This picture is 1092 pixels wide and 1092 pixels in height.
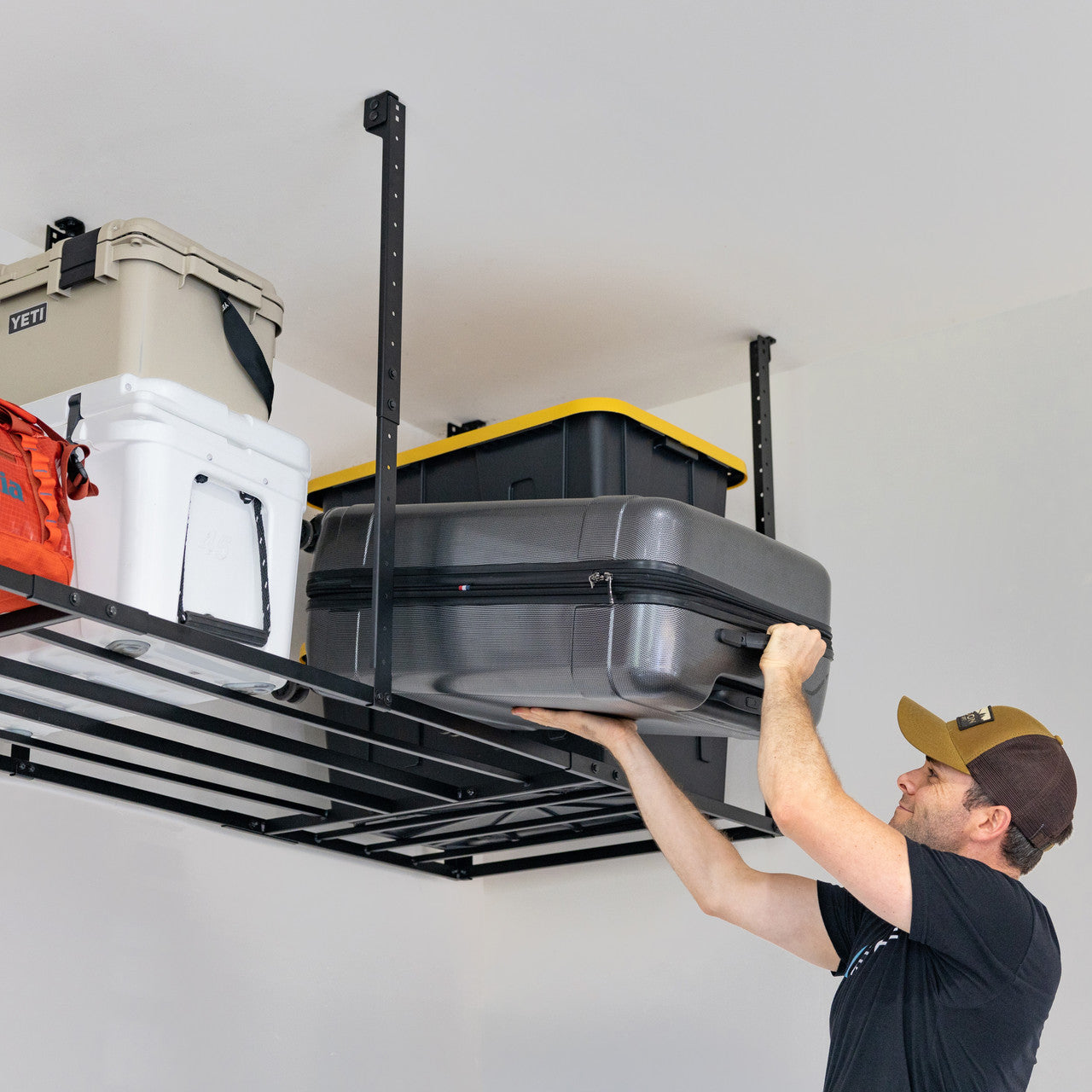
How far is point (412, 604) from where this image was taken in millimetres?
2213

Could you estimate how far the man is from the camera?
1915 mm

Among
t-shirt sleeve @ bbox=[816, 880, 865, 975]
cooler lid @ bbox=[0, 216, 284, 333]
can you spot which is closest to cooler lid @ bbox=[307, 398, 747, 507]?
cooler lid @ bbox=[0, 216, 284, 333]

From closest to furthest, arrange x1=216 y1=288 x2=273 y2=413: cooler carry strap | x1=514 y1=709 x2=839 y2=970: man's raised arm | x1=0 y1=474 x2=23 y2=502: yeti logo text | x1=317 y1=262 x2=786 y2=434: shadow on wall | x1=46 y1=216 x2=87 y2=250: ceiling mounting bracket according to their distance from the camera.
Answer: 1. x1=0 y1=474 x2=23 y2=502: yeti logo text
2. x1=216 y1=288 x2=273 y2=413: cooler carry strap
3. x1=514 y1=709 x2=839 y2=970: man's raised arm
4. x1=46 y1=216 x2=87 y2=250: ceiling mounting bracket
5. x1=317 y1=262 x2=786 y2=434: shadow on wall

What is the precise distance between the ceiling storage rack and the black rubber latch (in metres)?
0.47

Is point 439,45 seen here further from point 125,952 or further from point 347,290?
point 125,952

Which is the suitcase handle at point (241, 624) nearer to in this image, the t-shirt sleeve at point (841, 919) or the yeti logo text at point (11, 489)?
the yeti logo text at point (11, 489)

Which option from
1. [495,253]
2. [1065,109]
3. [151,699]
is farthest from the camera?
[495,253]

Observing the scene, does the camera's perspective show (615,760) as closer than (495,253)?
Yes

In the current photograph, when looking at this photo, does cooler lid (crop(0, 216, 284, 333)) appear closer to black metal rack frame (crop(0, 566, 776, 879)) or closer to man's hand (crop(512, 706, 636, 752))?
black metal rack frame (crop(0, 566, 776, 879))

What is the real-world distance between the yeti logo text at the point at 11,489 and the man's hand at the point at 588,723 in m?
0.91

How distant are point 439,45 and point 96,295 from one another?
763 mm

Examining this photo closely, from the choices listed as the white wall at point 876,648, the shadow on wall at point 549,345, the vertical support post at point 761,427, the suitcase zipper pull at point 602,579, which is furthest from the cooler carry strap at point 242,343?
the white wall at point 876,648

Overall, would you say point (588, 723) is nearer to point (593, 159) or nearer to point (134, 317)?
point (134, 317)

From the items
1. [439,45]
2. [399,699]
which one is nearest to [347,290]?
[439,45]
